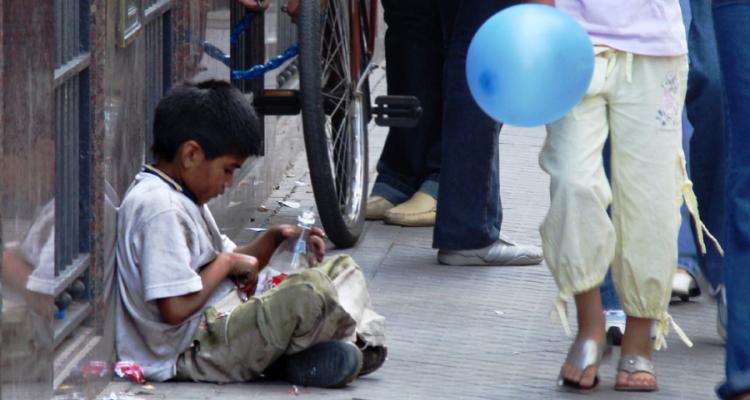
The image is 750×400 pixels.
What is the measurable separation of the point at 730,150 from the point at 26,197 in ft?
6.04

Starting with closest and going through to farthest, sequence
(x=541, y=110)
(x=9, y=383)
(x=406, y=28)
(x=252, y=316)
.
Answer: (x=9, y=383) → (x=541, y=110) → (x=252, y=316) → (x=406, y=28)

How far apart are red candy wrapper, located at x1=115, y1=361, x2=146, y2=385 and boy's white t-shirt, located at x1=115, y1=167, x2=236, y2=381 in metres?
0.02

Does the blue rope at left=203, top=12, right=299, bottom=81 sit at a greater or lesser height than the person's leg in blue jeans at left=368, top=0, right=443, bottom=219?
greater

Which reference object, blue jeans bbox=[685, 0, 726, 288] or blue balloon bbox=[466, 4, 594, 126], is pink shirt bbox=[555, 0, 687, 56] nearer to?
blue balloon bbox=[466, 4, 594, 126]

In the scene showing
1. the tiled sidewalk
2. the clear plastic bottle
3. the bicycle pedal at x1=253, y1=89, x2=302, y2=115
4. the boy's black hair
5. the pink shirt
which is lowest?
the tiled sidewalk

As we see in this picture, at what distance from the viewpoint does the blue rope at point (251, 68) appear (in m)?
5.77

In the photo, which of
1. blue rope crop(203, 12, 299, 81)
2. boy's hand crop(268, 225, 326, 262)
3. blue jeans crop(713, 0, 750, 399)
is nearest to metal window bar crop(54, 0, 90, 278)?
boy's hand crop(268, 225, 326, 262)

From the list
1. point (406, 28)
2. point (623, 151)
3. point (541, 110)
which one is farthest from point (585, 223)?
point (406, 28)

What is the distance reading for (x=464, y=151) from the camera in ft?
20.4

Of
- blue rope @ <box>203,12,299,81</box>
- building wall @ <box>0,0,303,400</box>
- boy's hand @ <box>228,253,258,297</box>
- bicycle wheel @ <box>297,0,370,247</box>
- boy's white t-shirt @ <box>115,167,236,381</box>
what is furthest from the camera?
blue rope @ <box>203,12,299,81</box>

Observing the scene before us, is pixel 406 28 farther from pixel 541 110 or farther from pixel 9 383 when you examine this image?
pixel 9 383

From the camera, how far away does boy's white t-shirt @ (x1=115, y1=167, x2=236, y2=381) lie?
4406 mm

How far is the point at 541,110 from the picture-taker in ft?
13.6

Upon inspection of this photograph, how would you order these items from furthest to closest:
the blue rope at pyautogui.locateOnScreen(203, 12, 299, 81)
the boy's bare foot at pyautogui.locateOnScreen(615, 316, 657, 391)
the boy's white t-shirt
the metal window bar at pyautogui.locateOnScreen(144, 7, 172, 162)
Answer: the blue rope at pyautogui.locateOnScreen(203, 12, 299, 81) < the metal window bar at pyautogui.locateOnScreen(144, 7, 172, 162) < the boy's bare foot at pyautogui.locateOnScreen(615, 316, 657, 391) < the boy's white t-shirt
